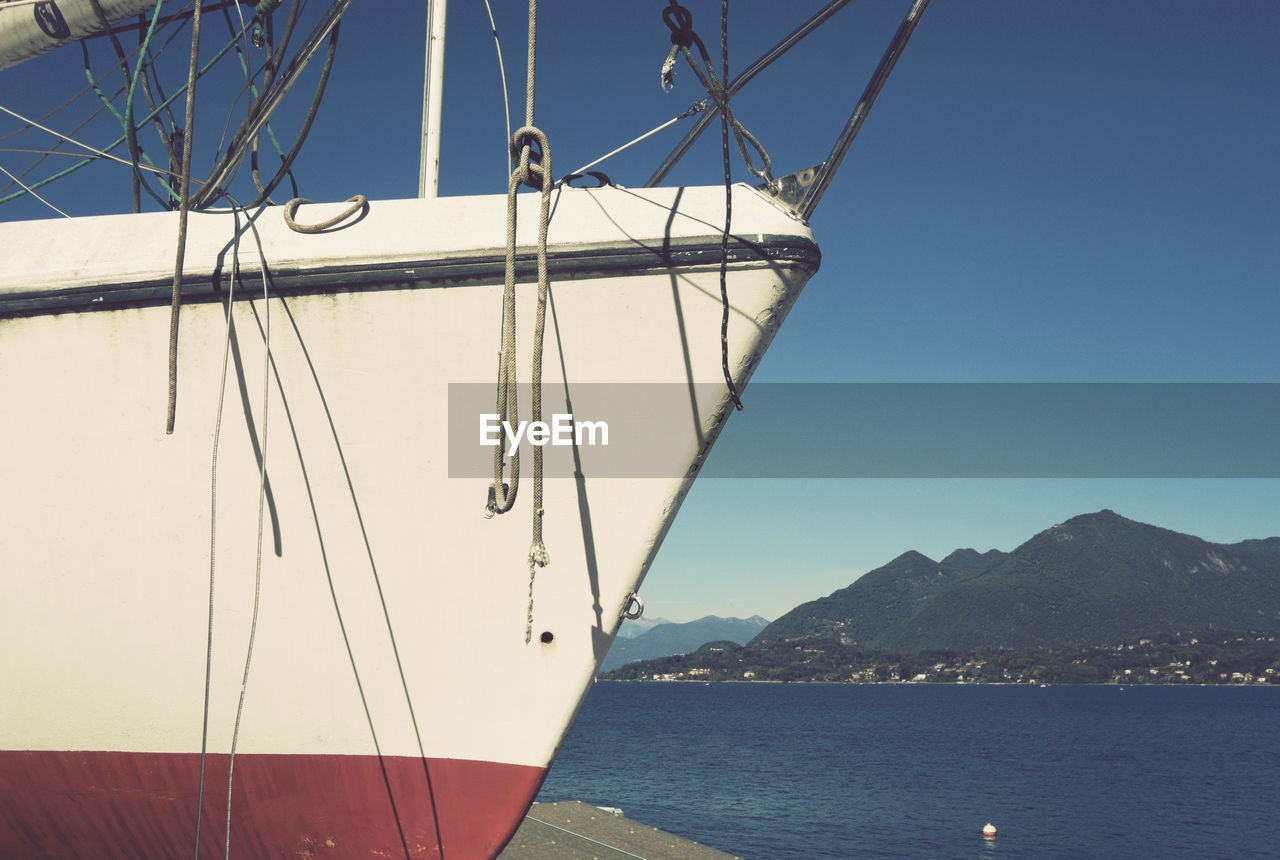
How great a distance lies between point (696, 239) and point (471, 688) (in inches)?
87.2

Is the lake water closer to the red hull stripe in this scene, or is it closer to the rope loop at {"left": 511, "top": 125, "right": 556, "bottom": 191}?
the red hull stripe

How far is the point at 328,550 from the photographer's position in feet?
12.7

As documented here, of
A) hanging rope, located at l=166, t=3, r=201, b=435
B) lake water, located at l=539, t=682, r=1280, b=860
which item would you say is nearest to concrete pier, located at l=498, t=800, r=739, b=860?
lake water, located at l=539, t=682, r=1280, b=860

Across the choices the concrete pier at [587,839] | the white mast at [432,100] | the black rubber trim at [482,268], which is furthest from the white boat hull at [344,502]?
the concrete pier at [587,839]

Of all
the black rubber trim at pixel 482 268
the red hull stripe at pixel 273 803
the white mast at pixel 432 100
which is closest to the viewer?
the black rubber trim at pixel 482 268

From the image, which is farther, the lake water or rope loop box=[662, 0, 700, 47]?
the lake water

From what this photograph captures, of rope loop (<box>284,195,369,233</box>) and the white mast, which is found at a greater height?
the white mast

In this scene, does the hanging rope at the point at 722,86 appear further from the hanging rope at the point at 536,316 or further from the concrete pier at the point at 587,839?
the concrete pier at the point at 587,839

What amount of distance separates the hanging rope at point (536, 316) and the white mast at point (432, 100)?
106cm

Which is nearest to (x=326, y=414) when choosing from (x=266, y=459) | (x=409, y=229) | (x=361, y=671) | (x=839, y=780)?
(x=266, y=459)

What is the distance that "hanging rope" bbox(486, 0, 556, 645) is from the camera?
134 inches

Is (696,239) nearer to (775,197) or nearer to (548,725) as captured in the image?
(775,197)

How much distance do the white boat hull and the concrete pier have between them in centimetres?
1276

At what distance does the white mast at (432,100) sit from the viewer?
4.63 metres
